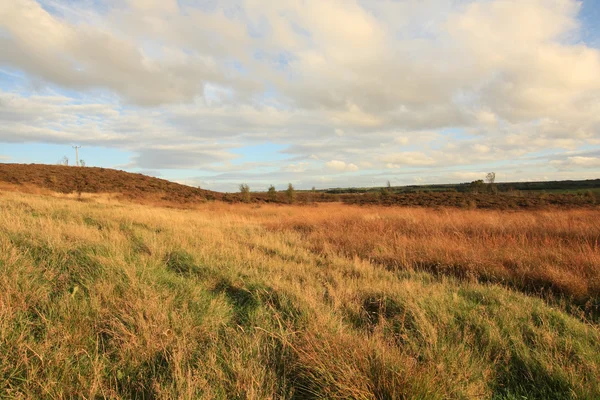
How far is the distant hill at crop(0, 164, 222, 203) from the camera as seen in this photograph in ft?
88.6

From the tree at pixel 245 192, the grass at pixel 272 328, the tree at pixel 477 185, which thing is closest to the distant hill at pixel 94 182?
the tree at pixel 245 192

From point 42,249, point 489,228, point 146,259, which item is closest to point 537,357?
point 146,259

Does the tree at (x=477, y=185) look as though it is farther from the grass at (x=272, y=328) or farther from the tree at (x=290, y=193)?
the grass at (x=272, y=328)

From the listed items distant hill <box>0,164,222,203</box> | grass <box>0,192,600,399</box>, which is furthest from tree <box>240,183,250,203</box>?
grass <box>0,192,600,399</box>

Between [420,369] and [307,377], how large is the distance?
0.83 metres

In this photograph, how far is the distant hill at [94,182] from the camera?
2701cm

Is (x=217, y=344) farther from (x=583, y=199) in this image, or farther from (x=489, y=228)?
(x=583, y=199)

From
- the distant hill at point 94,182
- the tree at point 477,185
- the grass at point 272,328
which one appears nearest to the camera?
the grass at point 272,328

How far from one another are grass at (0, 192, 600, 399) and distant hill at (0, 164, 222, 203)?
2530cm

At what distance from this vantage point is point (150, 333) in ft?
8.79

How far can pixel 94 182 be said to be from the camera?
3020 centimetres

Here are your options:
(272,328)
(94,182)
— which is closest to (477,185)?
(94,182)

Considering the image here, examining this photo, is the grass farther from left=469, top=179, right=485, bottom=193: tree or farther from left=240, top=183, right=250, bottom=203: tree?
left=469, top=179, right=485, bottom=193: tree

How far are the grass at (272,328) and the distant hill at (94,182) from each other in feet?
→ 83.0
